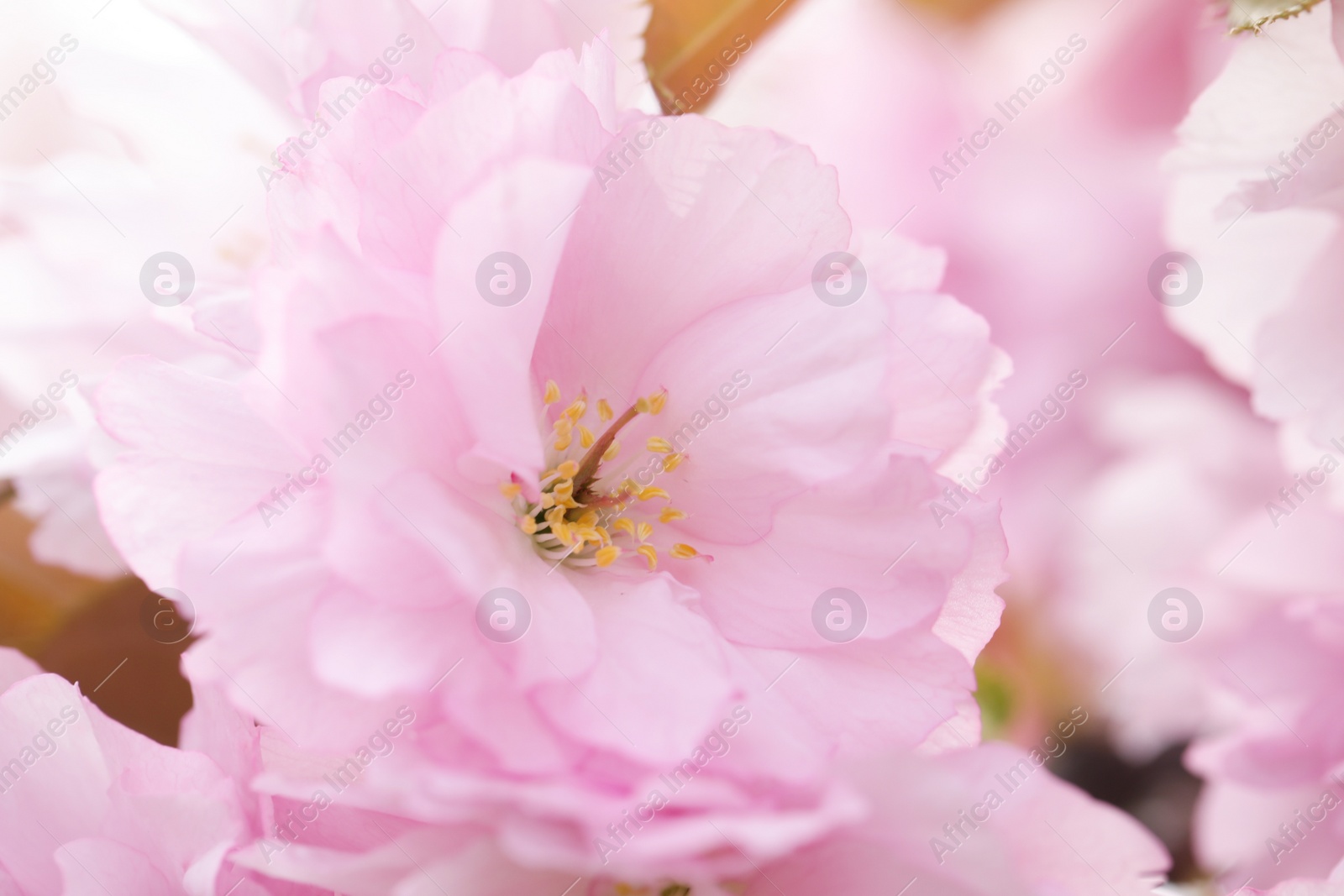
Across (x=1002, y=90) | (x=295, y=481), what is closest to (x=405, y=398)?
(x=295, y=481)

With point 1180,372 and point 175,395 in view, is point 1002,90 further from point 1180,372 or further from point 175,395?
point 175,395

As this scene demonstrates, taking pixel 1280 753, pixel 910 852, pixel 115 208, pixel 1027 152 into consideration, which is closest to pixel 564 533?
pixel 910 852

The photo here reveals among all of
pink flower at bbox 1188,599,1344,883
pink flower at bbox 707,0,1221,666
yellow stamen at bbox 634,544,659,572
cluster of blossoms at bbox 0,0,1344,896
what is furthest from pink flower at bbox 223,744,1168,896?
pink flower at bbox 707,0,1221,666

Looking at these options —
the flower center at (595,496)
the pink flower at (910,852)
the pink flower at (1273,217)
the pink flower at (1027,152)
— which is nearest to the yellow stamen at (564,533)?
the flower center at (595,496)

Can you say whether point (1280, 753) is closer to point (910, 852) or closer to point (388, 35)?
point (910, 852)

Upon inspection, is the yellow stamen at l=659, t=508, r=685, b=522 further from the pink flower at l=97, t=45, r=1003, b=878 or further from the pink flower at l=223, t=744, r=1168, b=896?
the pink flower at l=223, t=744, r=1168, b=896

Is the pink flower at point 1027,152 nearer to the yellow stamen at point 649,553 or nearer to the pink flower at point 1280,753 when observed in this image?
the pink flower at point 1280,753
